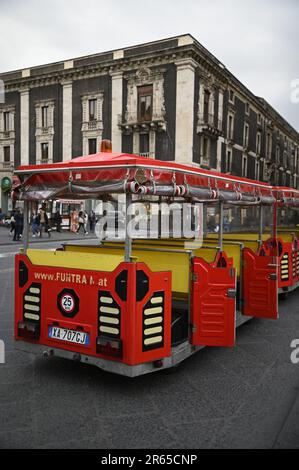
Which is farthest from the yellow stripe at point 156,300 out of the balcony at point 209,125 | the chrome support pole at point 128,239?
the balcony at point 209,125

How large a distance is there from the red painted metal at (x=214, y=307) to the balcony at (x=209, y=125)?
29.3 metres

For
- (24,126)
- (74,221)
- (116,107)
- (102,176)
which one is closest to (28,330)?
(102,176)

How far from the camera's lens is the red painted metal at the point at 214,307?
→ 4570mm

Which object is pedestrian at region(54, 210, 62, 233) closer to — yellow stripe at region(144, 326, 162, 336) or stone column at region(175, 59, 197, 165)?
stone column at region(175, 59, 197, 165)

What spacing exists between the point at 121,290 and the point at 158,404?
1100 mm

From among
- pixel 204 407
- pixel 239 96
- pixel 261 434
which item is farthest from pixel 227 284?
pixel 239 96

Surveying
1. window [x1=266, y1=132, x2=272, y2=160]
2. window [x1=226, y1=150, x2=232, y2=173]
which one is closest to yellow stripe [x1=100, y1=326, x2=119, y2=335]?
window [x1=226, y1=150, x2=232, y2=173]

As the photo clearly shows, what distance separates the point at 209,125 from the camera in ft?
109

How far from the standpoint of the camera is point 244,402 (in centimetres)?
381

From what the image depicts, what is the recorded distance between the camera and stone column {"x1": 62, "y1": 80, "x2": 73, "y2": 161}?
37312 millimetres

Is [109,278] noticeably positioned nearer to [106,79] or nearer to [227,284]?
[227,284]

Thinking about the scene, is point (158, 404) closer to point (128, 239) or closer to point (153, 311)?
point (153, 311)
